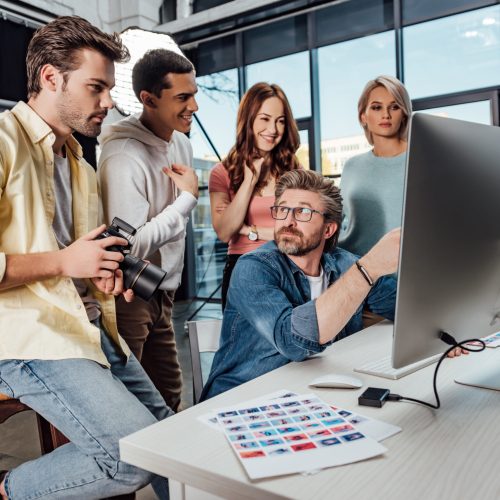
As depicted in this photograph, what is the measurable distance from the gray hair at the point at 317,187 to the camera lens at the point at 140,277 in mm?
441

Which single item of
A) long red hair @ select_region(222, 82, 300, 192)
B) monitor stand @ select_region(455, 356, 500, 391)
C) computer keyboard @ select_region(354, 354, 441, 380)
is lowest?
monitor stand @ select_region(455, 356, 500, 391)

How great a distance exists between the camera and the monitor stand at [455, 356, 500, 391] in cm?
101

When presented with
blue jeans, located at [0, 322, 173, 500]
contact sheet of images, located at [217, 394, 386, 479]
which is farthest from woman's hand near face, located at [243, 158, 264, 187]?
contact sheet of images, located at [217, 394, 386, 479]

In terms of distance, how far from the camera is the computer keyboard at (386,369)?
1075mm

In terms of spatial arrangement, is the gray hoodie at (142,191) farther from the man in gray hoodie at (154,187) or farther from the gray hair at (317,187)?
the gray hair at (317,187)

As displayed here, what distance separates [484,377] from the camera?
106cm

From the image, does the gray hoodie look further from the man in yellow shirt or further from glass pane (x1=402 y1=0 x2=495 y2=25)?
glass pane (x1=402 y1=0 x2=495 y2=25)

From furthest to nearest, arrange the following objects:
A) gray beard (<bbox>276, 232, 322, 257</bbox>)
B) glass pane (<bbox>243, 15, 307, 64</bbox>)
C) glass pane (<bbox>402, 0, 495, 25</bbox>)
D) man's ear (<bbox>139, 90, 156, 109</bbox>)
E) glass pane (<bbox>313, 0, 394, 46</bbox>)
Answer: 1. glass pane (<bbox>243, 15, 307, 64</bbox>)
2. glass pane (<bbox>313, 0, 394, 46</bbox>)
3. glass pane (<bbox>402, 0, 495, 25</bbox>)
4. man's ear (<bbox>139, 90, 156, 109</bbox>)
5. gray beard (<bbox>276, 232, 322, 257</bbox>)

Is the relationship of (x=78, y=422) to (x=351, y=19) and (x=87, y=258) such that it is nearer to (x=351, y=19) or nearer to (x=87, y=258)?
(x=87, y=258)

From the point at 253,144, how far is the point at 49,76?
894 millimetres

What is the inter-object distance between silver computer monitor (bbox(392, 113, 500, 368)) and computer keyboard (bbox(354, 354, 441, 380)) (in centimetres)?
21

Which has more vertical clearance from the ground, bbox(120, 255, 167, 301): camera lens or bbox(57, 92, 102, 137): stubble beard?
bbox(57, 92, 102, 137): stubble beard

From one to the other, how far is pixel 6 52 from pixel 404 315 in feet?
16.0

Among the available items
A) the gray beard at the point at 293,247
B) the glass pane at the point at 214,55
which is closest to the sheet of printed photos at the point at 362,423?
the gray beard at the point at 293,247
